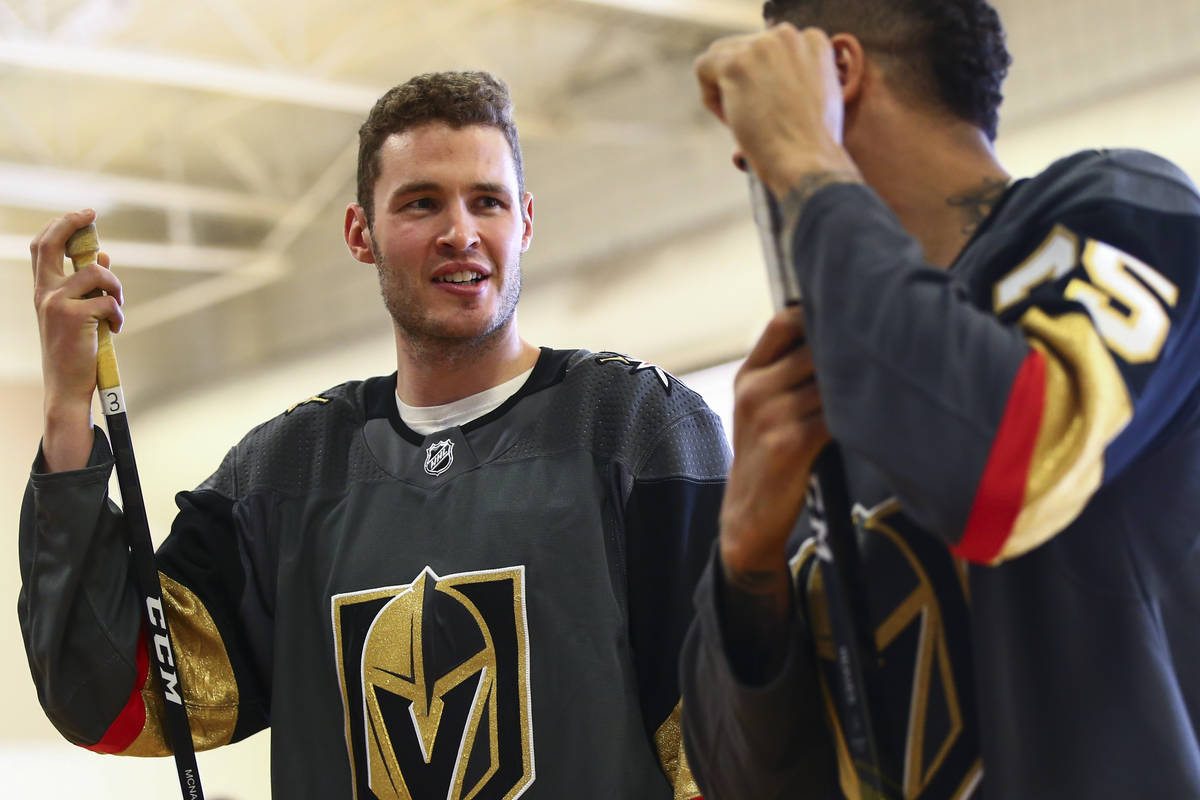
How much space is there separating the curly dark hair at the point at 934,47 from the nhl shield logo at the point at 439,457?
92 cm

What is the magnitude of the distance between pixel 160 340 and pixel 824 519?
8.96 m

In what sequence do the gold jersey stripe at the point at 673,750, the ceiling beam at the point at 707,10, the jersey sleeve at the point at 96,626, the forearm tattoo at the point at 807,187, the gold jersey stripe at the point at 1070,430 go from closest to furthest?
1. the gold jersey stripe at the point at 1070,430
2. the forearm tattoo at the point at 807,187
3. the gold jersey stripe at the point at 673,750
4. the jersey sleeve at the point at 96,626
5. the ceiling beam at the point at 707,10

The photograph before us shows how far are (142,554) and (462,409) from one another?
1.63 ft

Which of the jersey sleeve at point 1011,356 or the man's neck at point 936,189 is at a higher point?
the man's neck at point 936,189

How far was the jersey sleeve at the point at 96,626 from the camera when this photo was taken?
182 centimetres

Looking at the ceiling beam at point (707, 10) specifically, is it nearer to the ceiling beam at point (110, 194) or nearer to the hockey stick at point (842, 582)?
the ceiling beam at point (110, 194)

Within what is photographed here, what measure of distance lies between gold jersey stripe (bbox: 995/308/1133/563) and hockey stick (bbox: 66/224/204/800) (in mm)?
1305

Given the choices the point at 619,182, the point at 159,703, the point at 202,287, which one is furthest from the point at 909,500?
the point at 202,287

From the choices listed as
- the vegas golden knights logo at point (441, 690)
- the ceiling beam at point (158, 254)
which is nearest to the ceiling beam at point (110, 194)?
the ceiling beam at point (158, 254)

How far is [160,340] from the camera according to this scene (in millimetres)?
9422

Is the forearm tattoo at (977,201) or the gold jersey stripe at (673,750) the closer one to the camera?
the forearm tattoo at (977,201)

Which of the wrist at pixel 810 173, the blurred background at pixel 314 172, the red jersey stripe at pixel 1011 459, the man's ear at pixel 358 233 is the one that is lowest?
the red jersey stripe at pixel 1011 459

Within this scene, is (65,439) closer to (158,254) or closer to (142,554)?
(142,554)

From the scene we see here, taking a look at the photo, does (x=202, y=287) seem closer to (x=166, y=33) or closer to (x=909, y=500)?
(x=166, y=33)
